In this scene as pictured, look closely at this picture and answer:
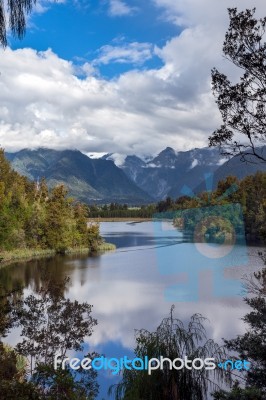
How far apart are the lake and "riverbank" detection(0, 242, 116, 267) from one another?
6.98 feet

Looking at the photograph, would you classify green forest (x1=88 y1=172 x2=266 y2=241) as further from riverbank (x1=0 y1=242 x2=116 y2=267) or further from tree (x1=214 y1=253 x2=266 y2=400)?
tree (x1=214 y1=253 x2=266 y2=400)

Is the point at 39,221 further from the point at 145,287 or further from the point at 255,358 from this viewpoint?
the point at 255,358

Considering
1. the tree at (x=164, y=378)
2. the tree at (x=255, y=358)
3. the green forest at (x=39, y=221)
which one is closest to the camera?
the tree at (x=255, y=358)

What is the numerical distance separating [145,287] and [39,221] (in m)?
26.1

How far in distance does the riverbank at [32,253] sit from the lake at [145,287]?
2.13 m

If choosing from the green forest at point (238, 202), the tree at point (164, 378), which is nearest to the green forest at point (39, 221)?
the green forest at point (238, 202)

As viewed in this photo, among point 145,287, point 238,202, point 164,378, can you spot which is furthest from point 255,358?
point 238,202

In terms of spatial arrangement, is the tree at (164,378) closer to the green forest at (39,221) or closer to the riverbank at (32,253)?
the riverbank at (32,253)

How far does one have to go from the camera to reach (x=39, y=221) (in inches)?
2058

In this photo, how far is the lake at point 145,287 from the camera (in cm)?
1859

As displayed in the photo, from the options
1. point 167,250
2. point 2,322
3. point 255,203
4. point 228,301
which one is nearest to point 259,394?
point 2,322

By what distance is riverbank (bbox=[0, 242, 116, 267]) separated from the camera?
42.4 metres

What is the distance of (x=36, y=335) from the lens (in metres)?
10.4

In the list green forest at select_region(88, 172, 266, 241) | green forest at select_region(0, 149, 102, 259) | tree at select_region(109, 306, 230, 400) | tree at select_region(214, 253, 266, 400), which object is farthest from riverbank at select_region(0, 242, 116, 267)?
tree at select_region(214, 253, 266, 400)
